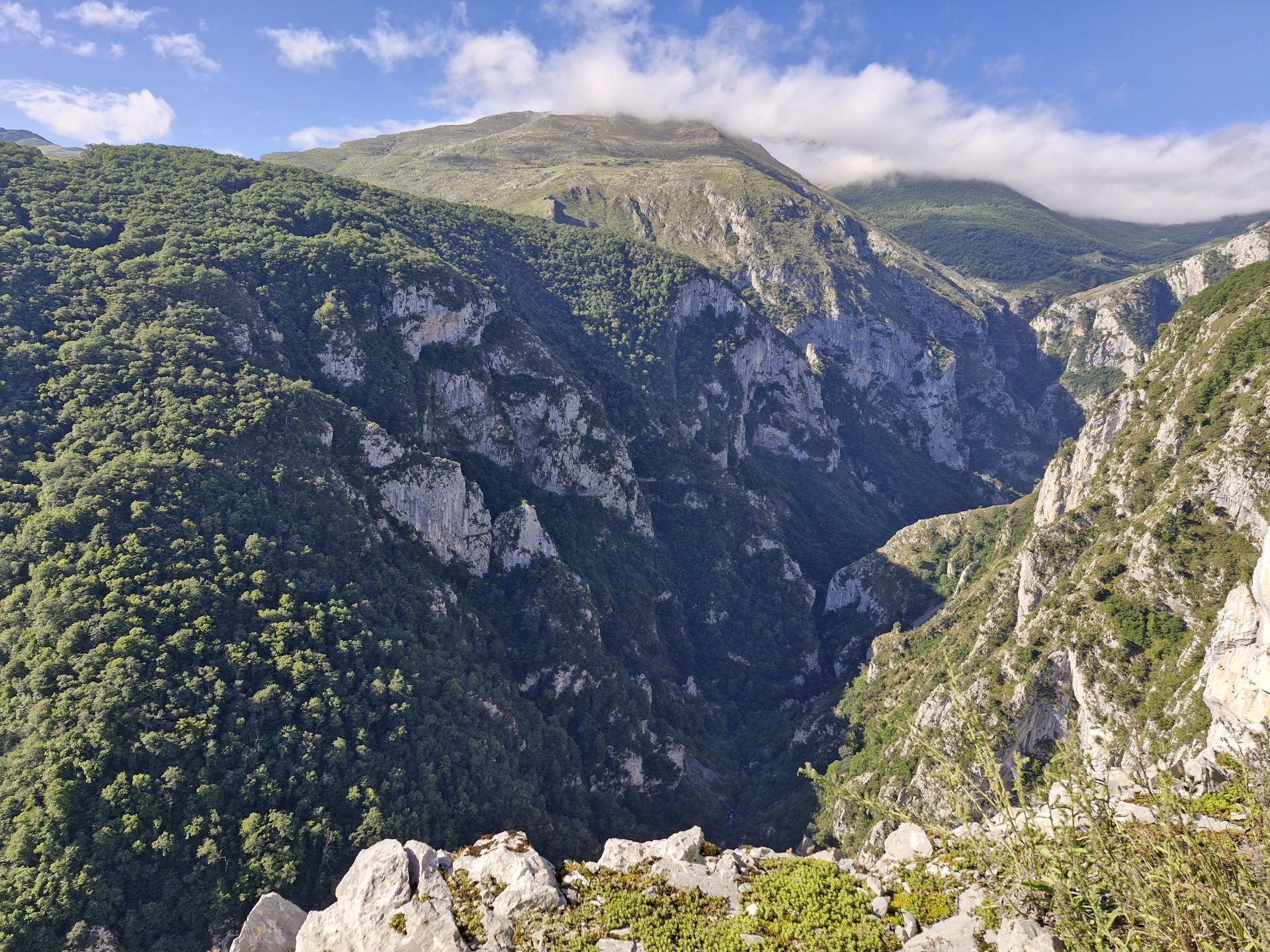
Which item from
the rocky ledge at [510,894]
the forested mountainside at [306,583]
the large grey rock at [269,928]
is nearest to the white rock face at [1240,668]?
the rocky ledge at [510,894]

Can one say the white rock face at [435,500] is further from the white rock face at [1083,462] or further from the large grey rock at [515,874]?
the white rock face at [1083,462]

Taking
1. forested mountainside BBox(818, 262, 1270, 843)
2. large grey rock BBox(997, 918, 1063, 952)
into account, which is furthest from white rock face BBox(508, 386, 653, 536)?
large grey rock BBox(997, 918, 1063, 952)

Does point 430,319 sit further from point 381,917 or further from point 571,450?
point 381,917

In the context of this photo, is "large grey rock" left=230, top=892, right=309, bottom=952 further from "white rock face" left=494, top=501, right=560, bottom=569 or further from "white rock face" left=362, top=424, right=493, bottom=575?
"white rock face" left=494, top=501, right=560, bottom=569

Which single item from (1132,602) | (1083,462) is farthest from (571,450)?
(1132,602)

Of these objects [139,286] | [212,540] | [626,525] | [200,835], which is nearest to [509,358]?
[626,525]

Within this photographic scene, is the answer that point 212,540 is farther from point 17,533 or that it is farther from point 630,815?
point 630,815

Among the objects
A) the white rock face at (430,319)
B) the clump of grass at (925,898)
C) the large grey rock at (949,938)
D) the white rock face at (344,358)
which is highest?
the white rock face at (430,319)
